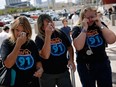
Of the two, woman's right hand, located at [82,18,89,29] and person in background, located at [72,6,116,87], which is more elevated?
woman's right hand, located at [82,18,89,29]

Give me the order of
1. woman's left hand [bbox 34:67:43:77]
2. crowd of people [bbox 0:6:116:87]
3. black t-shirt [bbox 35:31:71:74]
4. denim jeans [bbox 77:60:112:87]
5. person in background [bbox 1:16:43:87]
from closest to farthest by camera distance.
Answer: person in background [bbox 1:16:43:87], woman's left hand [bbox 34:67:43:77], crowd of people [bbox 0:6:116:87], black t-shirt [bbox 35:31:71:74], denim jeans [bbox 77:60:112:87]

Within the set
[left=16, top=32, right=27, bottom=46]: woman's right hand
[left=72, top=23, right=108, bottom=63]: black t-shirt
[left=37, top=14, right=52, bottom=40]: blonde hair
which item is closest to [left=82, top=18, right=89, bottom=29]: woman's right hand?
[left=72, top=23, right=108, bottom=63]: black t-shirt

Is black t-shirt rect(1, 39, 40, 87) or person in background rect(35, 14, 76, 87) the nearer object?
black t-shirt rect(1, 39, 40, 87)

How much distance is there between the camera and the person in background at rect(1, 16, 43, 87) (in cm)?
378

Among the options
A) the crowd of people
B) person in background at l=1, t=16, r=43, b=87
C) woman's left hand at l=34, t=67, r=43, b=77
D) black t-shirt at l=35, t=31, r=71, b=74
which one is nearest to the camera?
person in background at l=1, t=16, r=43, b=87

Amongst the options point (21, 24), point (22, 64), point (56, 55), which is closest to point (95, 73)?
point (56, 55)

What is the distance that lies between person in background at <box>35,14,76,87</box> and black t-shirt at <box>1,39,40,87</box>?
35cm

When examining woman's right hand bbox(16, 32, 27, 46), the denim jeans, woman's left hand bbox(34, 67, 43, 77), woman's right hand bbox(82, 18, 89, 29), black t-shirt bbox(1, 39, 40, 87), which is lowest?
the denim jeans

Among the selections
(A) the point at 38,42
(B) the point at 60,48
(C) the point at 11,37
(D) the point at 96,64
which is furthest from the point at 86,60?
(C) the point at 11,37

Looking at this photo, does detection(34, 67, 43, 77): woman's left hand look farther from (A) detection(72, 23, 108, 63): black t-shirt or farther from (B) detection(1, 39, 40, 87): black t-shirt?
(A) detection(72, 23, 108, 63): black t-shirt

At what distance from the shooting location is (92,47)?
172 inches

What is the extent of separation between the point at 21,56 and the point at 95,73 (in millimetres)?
1169

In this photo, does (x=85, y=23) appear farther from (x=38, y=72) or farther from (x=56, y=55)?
(x=38, y=72)

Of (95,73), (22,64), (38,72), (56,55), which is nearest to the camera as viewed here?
(22,64)
